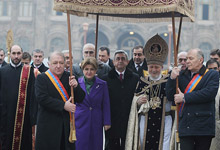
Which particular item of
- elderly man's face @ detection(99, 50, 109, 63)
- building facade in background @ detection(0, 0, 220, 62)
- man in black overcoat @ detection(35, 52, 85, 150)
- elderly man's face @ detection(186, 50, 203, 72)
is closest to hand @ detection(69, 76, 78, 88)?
man in black overcoat @ detection(35, 52, 85, 150)

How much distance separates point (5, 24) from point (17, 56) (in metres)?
28.1

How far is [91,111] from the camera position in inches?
237

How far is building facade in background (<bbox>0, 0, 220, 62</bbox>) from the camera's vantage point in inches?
1293

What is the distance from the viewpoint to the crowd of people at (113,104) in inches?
214

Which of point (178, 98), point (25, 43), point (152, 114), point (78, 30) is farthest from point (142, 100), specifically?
point (25, 43)

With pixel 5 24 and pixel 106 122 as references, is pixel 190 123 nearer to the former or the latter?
pixel 106 122

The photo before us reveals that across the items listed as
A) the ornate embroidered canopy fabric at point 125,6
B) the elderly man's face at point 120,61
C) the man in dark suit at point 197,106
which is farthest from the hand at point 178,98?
the elderly man's face at point 120,61

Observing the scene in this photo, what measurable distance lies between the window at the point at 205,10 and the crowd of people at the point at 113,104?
92.0 ft

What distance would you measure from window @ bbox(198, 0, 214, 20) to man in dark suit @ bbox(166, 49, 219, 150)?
3005 centimetres

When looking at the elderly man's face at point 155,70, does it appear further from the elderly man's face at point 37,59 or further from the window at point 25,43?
the window at point 25,43

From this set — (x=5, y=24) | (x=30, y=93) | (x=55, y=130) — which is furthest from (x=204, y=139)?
(x=5, y=24)

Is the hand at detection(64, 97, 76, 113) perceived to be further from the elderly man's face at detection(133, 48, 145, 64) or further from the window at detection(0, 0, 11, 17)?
the window at detection(0, 0, 11, 17)

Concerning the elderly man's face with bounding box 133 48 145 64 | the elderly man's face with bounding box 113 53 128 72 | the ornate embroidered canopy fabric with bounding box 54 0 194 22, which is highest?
the ornate embroidered canopy fabric with bounding box 54 0 194 22

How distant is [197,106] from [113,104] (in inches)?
58.7
